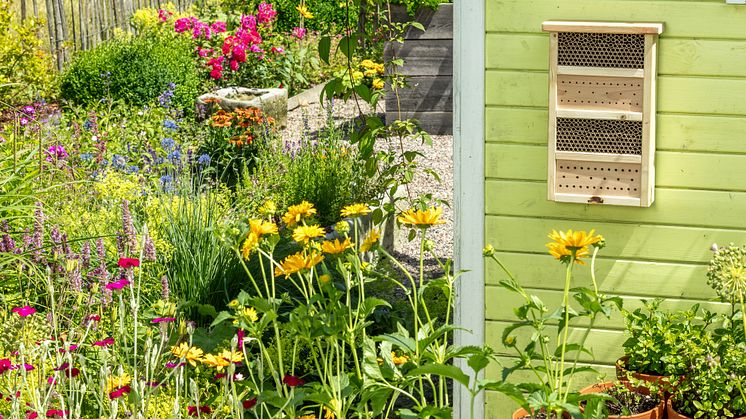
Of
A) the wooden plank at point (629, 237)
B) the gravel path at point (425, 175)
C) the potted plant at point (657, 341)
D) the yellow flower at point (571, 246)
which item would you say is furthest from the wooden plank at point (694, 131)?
the gravel path at point (425, 175)

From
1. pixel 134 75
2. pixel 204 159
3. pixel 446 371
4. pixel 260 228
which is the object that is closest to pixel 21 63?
pixel 134 75

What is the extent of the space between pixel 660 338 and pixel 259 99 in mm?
5529

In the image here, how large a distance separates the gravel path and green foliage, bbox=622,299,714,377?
8.21 ft

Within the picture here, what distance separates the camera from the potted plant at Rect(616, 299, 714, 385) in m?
3.60

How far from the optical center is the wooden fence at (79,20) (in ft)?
34.7

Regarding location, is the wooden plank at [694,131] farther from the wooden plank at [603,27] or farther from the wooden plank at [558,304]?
the wooden plank at [558,304]

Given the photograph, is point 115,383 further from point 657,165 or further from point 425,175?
point 425,175

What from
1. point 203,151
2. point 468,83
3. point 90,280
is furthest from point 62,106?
point 468,83

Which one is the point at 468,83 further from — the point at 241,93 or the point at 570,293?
the point at 241,93

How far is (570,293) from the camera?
4012 mm

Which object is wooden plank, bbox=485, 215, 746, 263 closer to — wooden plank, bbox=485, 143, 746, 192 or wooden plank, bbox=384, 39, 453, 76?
wooden plank, bbox=485, 143, 746, 192

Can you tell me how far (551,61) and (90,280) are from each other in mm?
2271

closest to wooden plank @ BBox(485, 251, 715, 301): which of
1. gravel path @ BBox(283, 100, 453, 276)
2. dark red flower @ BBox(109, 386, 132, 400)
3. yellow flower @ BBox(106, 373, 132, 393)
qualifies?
yellow flower @ BBox(106, 373, 132, 393)

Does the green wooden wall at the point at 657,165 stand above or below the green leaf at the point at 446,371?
above
